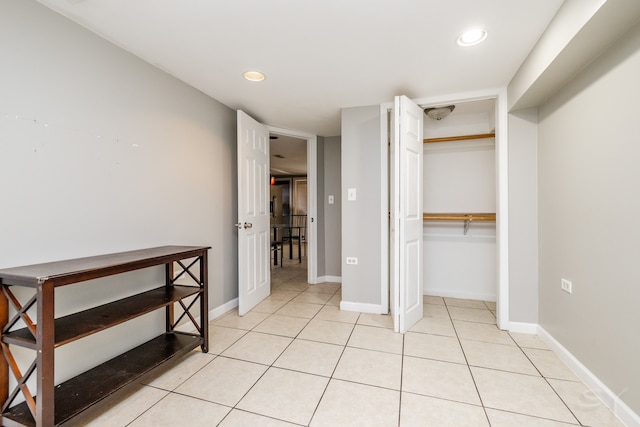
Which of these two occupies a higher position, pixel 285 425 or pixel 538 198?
pixel 538 198

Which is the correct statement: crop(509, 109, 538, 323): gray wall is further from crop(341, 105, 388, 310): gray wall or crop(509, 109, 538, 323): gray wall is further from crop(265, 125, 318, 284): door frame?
crop(265, 125, 318, 284): door frame

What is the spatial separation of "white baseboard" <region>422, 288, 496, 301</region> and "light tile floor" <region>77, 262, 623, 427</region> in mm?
663

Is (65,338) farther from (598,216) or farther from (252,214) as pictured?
(598,216)

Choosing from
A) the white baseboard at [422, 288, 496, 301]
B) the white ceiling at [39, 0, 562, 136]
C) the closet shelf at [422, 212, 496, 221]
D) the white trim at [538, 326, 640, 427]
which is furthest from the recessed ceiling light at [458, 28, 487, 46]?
the white baseboard at [422, 288, 496, 301]

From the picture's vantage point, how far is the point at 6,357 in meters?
1.24

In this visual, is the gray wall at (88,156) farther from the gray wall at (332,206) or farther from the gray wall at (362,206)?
the gray wall at (332,206)

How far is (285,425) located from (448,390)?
37.6 inches

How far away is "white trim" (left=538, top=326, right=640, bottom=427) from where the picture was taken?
1289 mm

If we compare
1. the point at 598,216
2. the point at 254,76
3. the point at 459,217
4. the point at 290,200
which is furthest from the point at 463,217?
the point at 290,200

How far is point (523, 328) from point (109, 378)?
9.93 ft

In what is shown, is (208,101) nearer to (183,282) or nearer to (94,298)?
(183,282)

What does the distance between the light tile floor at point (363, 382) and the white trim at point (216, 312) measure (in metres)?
0.19

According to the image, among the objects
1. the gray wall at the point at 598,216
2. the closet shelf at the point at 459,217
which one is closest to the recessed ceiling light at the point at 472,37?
the gray wall at the point at 598,216

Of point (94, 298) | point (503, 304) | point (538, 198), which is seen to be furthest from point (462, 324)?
point (94, 298)
